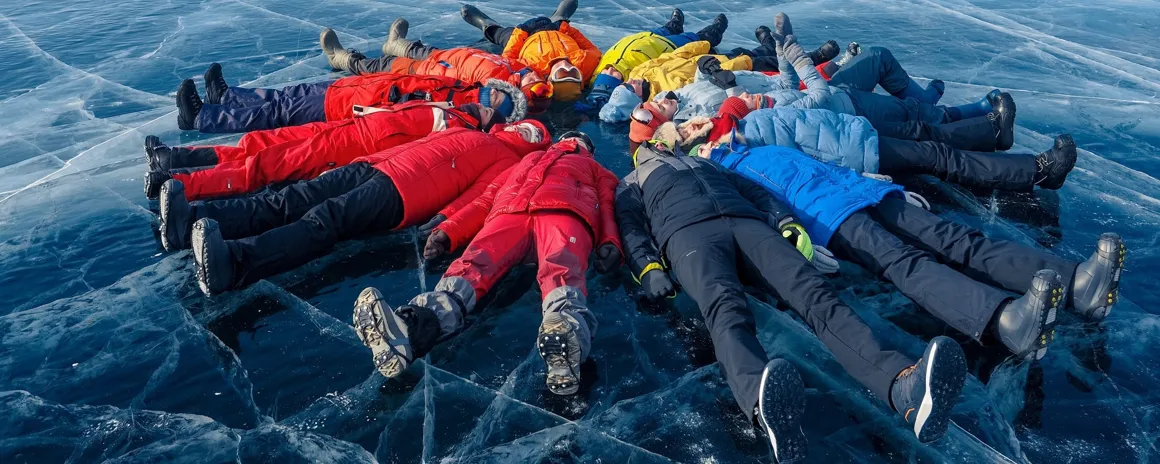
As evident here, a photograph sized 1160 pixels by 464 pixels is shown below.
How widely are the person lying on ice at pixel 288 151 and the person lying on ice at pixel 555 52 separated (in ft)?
7.21

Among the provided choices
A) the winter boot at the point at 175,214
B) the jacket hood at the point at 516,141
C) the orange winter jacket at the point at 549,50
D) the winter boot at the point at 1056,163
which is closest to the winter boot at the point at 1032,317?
the winter boot at the point at 1056,163

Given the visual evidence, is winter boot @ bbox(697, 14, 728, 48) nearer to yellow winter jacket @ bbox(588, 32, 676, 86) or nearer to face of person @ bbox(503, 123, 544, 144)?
yellow winter jacket @ bbox(588, 32, 676, 86)

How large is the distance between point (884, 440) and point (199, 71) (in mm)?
9703

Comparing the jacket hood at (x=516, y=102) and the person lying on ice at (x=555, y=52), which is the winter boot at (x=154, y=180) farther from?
the person lying on ice at (x=555, y=52)

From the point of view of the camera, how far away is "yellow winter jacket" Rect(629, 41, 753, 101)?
8406mm

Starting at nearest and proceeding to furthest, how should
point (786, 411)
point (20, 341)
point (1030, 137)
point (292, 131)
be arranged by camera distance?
1. point (786, 411)
2. point (20, 341)
3. point (292, 131)
4. point (1030, 137)

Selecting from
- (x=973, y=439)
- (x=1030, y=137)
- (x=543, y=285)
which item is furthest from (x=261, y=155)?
(x=1030, y=137)

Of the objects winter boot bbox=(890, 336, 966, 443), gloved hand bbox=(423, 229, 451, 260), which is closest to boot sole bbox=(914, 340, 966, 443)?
winter boot bbox=(890, 336, 966, 443)

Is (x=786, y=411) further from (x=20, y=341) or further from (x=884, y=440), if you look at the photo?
(x=20, y=341)

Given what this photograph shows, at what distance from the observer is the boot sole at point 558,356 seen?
3.85 m

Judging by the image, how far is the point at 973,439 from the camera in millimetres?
3697

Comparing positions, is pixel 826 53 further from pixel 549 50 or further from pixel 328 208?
pixel 328 208

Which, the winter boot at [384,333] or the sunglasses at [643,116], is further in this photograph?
the sunglasses at [643,116]

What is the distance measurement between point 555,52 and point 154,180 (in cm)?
518
